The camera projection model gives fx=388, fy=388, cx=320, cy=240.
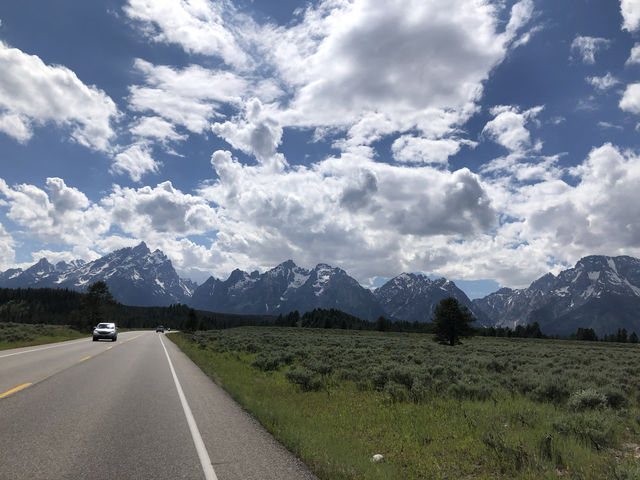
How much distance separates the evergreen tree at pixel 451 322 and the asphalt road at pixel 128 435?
162ft

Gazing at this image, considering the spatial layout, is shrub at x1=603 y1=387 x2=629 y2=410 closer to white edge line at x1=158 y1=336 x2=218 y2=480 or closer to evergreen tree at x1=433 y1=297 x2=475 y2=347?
white edge line at x1=158 y1=336 x2=218 y2=480

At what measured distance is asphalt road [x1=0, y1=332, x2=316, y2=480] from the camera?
5590 millimetres

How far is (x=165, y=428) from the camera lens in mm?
7898

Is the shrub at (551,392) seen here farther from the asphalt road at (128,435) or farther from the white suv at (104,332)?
the white suv at (104,332)

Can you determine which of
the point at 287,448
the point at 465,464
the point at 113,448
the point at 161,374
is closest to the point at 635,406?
the point at 465,464

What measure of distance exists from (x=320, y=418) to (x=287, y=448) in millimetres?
2642

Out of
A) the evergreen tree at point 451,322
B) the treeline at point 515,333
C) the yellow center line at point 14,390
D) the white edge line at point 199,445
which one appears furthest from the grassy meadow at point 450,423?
the treeline at point 515,333

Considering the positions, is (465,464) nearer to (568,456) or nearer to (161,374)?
(568,456)

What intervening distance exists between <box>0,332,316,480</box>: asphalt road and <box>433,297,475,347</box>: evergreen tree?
49.4 m

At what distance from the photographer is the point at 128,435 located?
23.8 ft

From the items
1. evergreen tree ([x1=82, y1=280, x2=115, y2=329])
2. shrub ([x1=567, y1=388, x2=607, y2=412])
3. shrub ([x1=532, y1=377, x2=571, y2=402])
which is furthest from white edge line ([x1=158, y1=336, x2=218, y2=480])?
evergreen tree ([x1=82, y1=280, x2=115, y2=329])

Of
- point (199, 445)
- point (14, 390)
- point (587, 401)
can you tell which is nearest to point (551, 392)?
point (587, 401)

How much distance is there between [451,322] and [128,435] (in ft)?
180

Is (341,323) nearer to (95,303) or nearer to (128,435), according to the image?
(95,303)
